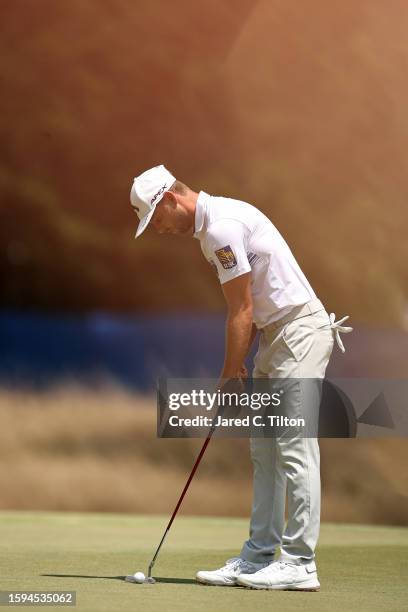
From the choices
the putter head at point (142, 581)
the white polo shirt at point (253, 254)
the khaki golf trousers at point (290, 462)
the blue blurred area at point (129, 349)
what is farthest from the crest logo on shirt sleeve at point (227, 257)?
the blue blurred area at point (129, 349)

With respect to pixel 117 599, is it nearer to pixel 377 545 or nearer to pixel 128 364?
pixel 377 545

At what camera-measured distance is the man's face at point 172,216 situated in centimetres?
383

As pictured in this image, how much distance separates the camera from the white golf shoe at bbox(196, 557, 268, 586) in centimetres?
393

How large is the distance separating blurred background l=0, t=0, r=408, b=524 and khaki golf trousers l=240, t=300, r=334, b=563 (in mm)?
3233

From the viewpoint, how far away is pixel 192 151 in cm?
741

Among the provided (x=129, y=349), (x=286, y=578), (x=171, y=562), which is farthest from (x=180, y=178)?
(x=286, y=578)

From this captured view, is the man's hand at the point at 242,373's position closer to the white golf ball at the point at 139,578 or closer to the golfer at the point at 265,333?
the golfer at the point at 265,333

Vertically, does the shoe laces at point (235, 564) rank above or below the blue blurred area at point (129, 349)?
below

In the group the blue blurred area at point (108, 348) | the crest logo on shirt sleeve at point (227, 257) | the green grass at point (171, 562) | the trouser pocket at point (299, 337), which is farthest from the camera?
the blue blurred area at point (108, 348)

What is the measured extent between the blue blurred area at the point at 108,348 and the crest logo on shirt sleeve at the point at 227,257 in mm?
3574

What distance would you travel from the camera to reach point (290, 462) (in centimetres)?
383

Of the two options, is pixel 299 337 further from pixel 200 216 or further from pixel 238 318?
pixel 200 216

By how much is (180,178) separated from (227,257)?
12.1 feet

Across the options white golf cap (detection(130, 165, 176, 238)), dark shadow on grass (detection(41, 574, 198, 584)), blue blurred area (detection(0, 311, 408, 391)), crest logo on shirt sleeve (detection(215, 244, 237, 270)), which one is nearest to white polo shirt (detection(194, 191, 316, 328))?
crest logo on shirt sleeve (detection(215, 244, 237, 270))
